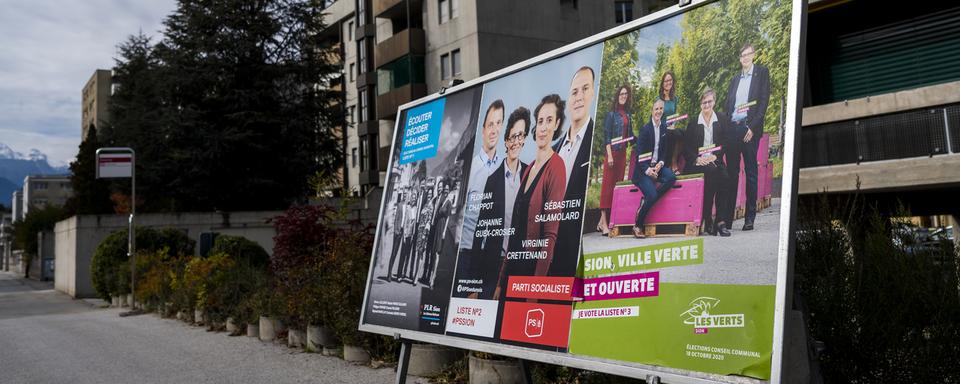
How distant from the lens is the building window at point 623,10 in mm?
39375

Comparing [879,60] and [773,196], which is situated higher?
[879,60]

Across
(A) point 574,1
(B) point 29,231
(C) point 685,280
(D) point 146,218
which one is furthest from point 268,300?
(B) point 29,231

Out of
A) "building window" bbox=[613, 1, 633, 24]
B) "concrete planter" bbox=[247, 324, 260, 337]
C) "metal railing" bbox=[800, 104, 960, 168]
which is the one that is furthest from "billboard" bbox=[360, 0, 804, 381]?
"building window" bbox=[613, 1, 633, 24]

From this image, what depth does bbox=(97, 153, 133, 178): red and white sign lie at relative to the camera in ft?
72.8

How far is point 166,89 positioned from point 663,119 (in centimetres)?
3575

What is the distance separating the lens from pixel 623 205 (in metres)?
4.18

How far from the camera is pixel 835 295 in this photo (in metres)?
5.48

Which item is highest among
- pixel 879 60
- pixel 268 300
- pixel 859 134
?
pixel 879 60

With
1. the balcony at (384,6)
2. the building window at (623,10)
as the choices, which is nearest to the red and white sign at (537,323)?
the balcony at (384,6)

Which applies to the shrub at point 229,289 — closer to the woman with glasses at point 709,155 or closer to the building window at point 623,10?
the woman with glasses at point 709,155

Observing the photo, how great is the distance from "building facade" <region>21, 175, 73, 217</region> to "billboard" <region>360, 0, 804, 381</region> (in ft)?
519

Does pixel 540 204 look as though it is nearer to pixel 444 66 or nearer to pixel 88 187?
pixel 444 66

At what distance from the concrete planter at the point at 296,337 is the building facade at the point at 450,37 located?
16.7 metres

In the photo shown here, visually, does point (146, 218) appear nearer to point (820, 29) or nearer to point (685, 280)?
point (820, 29)
